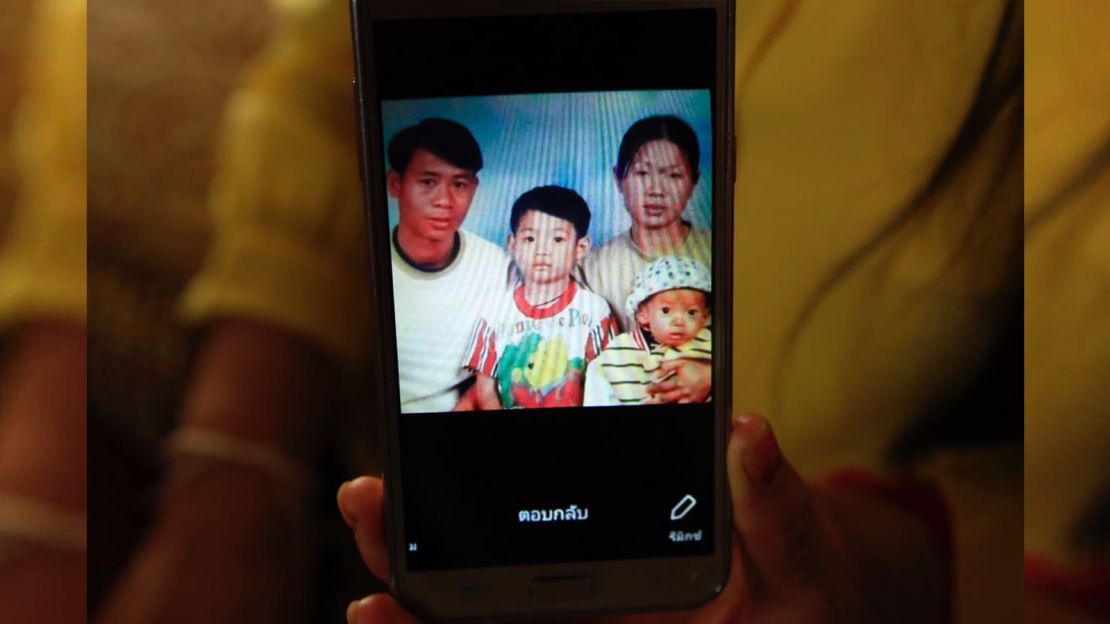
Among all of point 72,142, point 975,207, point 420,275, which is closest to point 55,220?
point 72,142

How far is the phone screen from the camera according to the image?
0.47 m

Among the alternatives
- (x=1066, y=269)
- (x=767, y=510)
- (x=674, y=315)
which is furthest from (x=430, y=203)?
(x=1066, y=269)

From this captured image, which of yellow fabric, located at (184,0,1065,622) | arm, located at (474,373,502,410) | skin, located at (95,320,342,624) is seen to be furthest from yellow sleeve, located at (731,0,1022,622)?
skin, located at (95,320,342,624)

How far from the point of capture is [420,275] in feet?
1.60

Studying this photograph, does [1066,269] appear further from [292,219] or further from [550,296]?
[292,219]

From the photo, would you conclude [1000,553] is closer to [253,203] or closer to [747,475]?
[747,475]

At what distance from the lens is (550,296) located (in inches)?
19.3

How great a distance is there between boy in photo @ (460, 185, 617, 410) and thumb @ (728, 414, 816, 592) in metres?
0.09

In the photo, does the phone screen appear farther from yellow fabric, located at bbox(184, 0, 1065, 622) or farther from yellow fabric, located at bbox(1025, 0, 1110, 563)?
yellow fabric, located at bbox(1025, 0, 1110, 563)

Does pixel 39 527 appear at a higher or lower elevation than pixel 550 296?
lower

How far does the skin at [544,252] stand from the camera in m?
0.48

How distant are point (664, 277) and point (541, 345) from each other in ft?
0.22

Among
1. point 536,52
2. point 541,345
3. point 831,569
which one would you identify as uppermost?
point 536,52

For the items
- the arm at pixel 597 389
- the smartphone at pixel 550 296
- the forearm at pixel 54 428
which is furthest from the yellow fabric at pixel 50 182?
the arm at pixel 597 389
